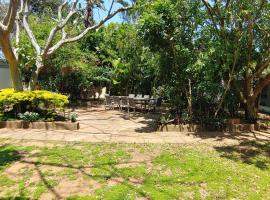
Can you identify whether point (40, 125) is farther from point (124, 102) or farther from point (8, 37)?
point (124, 102)

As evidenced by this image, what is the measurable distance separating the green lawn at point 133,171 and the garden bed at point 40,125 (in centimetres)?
200

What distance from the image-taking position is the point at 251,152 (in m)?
7.87

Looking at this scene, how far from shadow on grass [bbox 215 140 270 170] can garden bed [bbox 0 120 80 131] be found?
4853mm

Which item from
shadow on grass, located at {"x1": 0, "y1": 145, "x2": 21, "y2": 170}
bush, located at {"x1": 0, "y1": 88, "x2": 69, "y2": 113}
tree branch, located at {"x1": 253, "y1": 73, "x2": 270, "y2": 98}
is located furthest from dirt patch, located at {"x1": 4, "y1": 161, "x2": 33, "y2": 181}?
tree branch, located at {"x1": 253, "y1": 73, "x2": 270, "y2": 98}

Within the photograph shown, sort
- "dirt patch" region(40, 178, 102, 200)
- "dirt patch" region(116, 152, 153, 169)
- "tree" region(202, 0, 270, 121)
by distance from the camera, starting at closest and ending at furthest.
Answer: "dirt patch" region(40, 178, 102, 200)
"dirt patch" region(116, 152, 153, 169)
"tree" region(202, 0, 270, 121)

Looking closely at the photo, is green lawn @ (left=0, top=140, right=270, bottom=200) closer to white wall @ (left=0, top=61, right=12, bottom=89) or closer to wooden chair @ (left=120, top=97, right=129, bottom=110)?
wooden chair @ (left=120, top=97, right=129, bottom=110)

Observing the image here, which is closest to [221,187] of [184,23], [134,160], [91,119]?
[134,160]

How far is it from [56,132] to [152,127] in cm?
337

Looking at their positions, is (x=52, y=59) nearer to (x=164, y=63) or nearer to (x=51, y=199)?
(x=164, y=63)

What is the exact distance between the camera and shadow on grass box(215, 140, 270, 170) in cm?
709

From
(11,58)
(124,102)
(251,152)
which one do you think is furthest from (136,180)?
(124,102)

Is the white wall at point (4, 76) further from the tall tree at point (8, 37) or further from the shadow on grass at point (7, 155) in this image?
the shadow on grass at point (7, 155)

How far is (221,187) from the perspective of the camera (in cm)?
557

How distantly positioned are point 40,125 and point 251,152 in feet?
21.9
